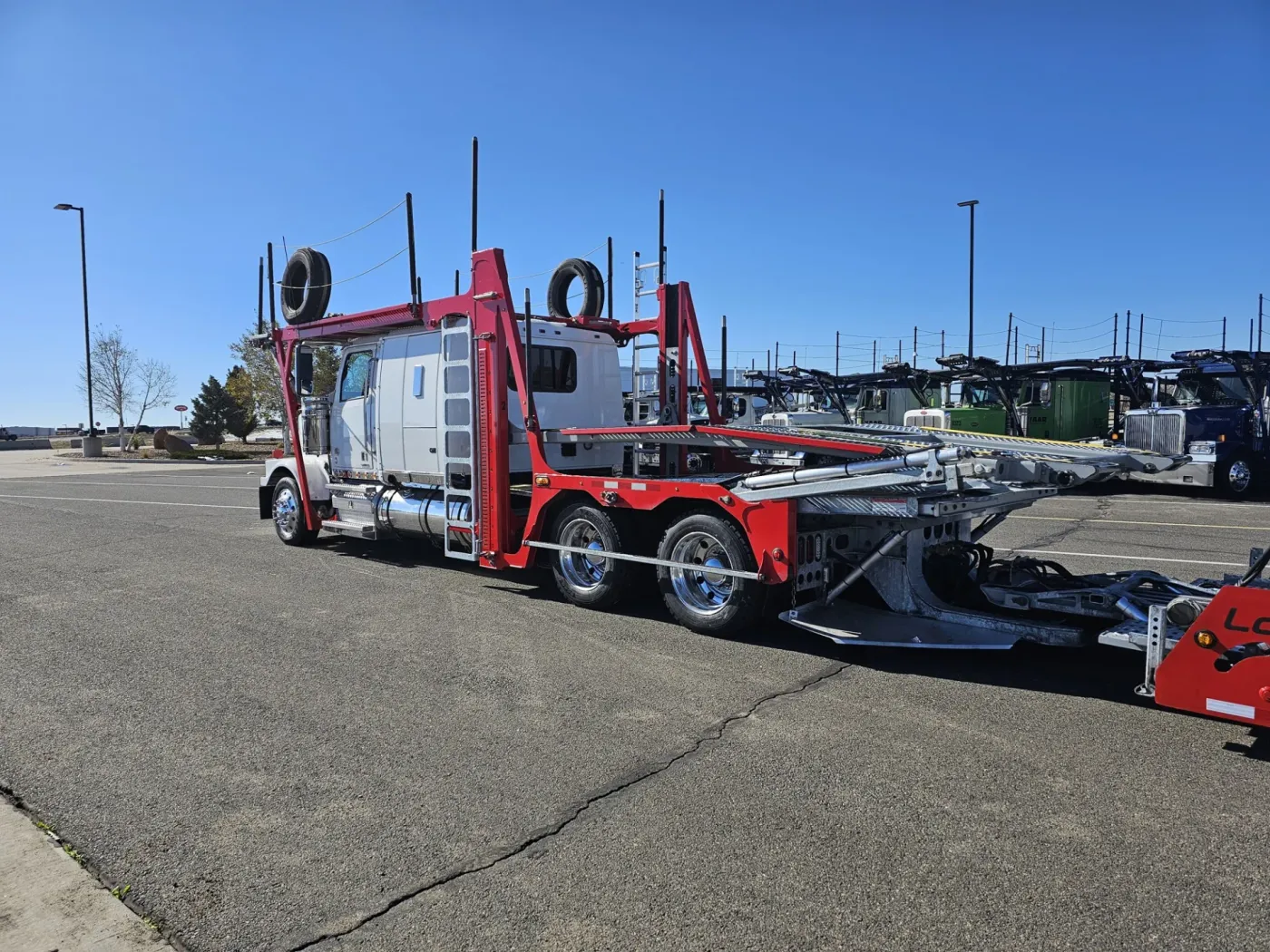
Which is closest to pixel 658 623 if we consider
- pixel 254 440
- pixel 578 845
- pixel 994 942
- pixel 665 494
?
pixel 665 494

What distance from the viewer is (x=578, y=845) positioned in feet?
11.7

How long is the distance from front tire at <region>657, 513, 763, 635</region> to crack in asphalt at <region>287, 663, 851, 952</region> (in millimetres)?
861

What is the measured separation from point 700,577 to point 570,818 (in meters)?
3.08

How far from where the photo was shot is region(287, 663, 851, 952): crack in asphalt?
10.1 ft

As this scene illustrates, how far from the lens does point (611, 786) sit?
409cm

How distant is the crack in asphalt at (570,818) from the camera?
3.08 m

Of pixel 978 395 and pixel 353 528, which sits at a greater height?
pixel 978 395

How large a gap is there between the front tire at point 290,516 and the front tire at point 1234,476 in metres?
14.7

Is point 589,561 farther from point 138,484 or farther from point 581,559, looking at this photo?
point 138,484

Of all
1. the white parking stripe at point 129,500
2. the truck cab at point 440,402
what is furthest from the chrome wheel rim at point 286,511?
the white parking stripe at point 129,500

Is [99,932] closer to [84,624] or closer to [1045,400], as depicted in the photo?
[84,624]

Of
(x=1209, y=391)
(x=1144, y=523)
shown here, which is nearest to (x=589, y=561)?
(x=1144, y=523)

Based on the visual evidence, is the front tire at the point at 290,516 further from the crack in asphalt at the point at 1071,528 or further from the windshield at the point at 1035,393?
the windshield at the point at 1035,393

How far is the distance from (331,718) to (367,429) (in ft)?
17.4
